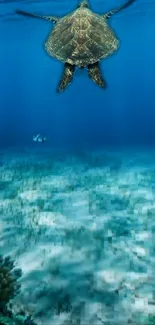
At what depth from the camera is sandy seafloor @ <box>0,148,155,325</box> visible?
639 centimetres

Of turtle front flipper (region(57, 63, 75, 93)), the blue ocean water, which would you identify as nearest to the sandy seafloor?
the blue ocean water

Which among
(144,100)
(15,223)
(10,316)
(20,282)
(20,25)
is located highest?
(144,100)

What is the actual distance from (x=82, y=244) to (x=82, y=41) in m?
5.02

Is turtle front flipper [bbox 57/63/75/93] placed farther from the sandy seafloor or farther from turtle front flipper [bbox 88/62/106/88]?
the sandy seafloor

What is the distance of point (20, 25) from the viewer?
3356 cm

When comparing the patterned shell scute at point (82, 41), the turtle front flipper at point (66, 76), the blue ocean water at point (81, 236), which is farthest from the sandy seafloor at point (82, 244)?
the patterned shell scute at point (82, 41)

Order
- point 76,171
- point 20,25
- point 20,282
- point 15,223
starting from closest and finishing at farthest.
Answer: point 20,282
point 15,223
point 76,171
point 20,25

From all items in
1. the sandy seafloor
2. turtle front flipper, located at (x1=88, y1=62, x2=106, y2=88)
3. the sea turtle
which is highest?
the sea turtle

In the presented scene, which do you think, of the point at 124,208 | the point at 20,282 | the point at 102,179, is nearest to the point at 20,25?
the point at 102,179

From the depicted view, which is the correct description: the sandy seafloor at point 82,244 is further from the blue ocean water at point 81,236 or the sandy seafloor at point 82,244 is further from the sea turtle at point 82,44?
the sea turtle at point 82,44

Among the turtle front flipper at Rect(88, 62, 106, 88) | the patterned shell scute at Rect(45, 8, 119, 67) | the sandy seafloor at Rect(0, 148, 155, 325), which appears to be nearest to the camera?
the sandy seafloor at Rect(0, 148, 155, 325)

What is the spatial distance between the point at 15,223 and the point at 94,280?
363cm

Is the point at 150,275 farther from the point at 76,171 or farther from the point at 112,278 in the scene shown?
the point at 76,171

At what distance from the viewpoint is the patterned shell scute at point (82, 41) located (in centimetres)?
798
